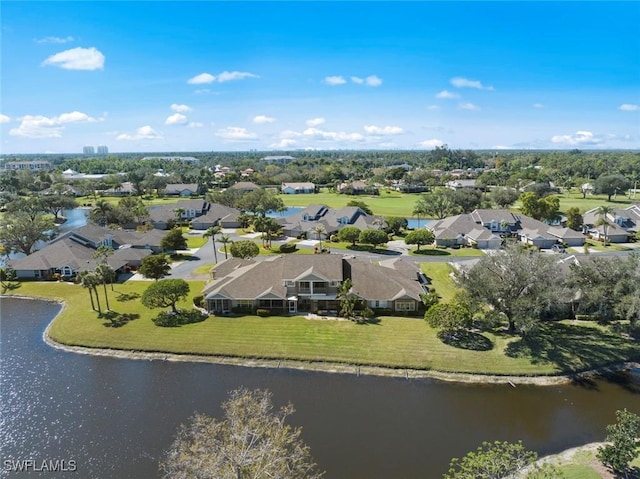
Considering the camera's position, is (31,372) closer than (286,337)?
Yes

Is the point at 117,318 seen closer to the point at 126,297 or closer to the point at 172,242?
the point at 126,297

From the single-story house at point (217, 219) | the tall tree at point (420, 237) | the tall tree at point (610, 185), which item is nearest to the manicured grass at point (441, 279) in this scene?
the tall tree at point (420, 237)

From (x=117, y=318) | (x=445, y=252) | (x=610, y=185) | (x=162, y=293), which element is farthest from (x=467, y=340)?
(x=610, y=185)

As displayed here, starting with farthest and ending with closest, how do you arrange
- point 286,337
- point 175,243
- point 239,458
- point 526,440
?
point 175,243
point 286,337
point 526,440
point 239,458

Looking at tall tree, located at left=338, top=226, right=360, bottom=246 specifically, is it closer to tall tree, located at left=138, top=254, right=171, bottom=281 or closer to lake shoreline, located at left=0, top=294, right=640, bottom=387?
tall tree, located at left=138, top=254, right=171, bottom=281

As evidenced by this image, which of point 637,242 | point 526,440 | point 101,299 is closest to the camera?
point 526,440

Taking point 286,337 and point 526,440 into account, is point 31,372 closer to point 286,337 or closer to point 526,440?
point 286,337

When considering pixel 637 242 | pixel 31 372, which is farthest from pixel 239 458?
pixel 637 242
